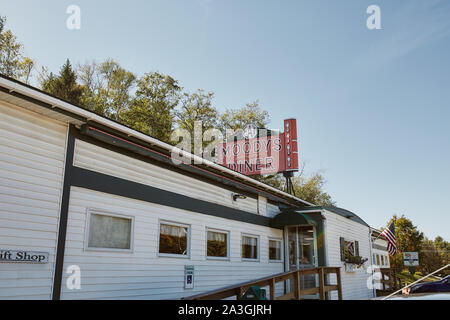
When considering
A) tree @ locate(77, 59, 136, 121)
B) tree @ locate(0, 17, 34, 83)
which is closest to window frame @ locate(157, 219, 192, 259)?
tree @ locate(0, 17, 34, 83)

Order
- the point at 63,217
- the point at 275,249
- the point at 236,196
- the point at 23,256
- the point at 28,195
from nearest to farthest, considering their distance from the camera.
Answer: the point at 23,256, the point at 28,195, the point at 63,217, the point at 236,196, the point at 275,249

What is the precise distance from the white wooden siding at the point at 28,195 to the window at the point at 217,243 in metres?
4.64

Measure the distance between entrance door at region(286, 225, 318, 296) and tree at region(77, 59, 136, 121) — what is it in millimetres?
22270

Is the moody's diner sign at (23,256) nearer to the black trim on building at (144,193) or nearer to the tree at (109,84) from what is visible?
the black trim on building at (144,193)

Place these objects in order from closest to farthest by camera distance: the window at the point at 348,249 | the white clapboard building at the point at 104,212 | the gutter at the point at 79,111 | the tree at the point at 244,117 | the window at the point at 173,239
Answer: the gutter at the point at 79,111 → the white clapboard building at the point at 104,212 → the window at the point at 173,239 → the window at the point at 348,249 → the tree at the point at 244,117

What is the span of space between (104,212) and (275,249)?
7.85 meters

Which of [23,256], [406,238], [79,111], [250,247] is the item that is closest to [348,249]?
[250,247]

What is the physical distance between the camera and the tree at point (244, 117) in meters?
35.0

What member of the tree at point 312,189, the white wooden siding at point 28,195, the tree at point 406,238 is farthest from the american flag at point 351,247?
the tree at point 406,238

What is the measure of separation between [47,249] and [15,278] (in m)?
0.64

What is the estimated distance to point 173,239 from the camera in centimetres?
902

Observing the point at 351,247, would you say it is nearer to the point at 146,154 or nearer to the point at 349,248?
the point at 349,248

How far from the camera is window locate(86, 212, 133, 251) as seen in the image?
23.3 feet
